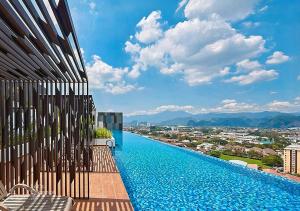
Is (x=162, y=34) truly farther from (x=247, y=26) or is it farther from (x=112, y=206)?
(x=247, y=26)

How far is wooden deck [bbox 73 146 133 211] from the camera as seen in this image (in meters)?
5.14

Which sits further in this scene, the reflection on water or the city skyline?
the reflection on water

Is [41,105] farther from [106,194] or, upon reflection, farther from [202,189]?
[202,189]

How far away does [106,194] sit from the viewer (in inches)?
234

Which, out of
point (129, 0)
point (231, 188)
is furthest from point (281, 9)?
point (231, 188)

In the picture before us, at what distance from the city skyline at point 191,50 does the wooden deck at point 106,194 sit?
2.64m

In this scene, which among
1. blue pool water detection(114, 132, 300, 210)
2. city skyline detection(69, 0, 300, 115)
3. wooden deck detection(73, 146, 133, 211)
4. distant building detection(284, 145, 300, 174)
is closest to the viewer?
wooden deck detection(73, 146, 133, 211)

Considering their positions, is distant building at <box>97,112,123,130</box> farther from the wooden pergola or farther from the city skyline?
the wooden pergola

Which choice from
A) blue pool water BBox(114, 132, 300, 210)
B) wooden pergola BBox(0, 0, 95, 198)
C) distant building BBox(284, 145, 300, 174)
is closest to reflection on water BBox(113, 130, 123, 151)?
blue pool water BBox(114, 132, 300, 210)

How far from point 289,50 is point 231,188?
83.2 metres

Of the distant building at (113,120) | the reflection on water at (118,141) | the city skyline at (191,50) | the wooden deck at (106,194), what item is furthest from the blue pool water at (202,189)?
the distant building at (113,120)

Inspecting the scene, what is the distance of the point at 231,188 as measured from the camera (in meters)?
8.67

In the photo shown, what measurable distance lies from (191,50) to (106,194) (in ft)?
63.6

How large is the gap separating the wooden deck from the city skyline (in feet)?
8.65
